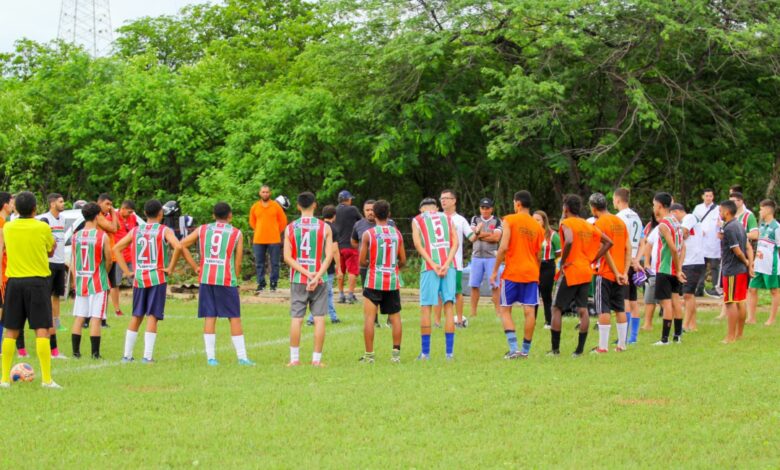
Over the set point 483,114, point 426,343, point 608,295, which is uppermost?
point 483,114

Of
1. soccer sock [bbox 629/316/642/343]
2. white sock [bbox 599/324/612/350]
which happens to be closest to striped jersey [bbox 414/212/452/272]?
white sock [bbox 599/324/612/350]

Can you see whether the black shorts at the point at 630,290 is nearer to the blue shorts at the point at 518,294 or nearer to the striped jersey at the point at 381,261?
the blue shorts at the point at 518,294

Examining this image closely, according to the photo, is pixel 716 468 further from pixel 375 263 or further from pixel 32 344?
pixel 32 344

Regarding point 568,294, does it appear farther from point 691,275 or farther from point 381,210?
point 691,275

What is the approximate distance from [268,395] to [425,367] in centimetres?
247

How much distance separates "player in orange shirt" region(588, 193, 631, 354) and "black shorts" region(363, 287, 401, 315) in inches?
104

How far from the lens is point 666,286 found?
1388cm

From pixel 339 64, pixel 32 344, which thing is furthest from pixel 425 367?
pixel 339 64

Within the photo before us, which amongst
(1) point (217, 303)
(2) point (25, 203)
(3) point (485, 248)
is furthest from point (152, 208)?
(3) point (485, 248)

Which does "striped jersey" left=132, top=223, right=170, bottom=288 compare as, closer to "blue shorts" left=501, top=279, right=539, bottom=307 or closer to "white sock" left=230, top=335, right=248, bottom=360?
"white sock" left=230, top=335, right=248, bottom=360

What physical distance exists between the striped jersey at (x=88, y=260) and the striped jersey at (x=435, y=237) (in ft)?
13.1

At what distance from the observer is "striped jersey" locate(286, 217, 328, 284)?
12.0 metres

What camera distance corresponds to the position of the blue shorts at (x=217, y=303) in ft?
39.4

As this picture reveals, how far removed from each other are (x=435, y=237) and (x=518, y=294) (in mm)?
1221
